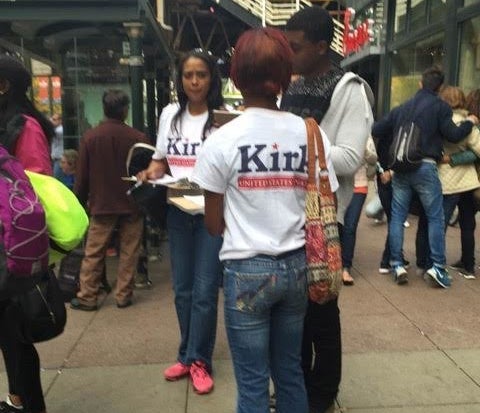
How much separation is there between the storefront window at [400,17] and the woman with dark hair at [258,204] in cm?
1198

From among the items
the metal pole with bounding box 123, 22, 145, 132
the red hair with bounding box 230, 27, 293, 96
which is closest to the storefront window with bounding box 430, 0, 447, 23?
the metal pole with bounding box 123, 22, 145, 132

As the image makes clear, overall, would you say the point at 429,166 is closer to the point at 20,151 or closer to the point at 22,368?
the point at 20,151

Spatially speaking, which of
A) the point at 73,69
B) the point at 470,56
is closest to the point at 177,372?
the point at 73,69

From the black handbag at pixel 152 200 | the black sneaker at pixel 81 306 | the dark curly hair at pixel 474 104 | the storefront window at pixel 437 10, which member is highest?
the storefront window at pixel 437 10

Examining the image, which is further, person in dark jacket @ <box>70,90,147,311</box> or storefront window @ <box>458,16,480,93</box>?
storefront window @ <box>458,16,480,93</box>

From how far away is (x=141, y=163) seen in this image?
3.68 meters

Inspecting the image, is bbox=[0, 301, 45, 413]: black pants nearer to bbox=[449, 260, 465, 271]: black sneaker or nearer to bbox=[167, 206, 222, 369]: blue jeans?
bbox=[167, 206, 222, 369]: blue jeans

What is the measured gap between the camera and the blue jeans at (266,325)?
2.13 metres

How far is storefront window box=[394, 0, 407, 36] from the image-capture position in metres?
13.1

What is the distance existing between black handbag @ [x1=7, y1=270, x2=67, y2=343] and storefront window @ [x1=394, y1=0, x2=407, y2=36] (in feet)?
39.8

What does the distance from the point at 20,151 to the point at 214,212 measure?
113 centimetres

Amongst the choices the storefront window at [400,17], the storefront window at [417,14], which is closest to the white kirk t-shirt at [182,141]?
the storefront window at [417,14]

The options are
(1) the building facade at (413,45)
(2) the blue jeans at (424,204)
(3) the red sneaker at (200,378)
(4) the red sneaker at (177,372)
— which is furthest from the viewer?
(1) the building facade at (413,45)

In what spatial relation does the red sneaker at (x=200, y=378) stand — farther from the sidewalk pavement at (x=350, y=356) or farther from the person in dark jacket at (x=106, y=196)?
the person in dark jacket at (x=106, y=196)
